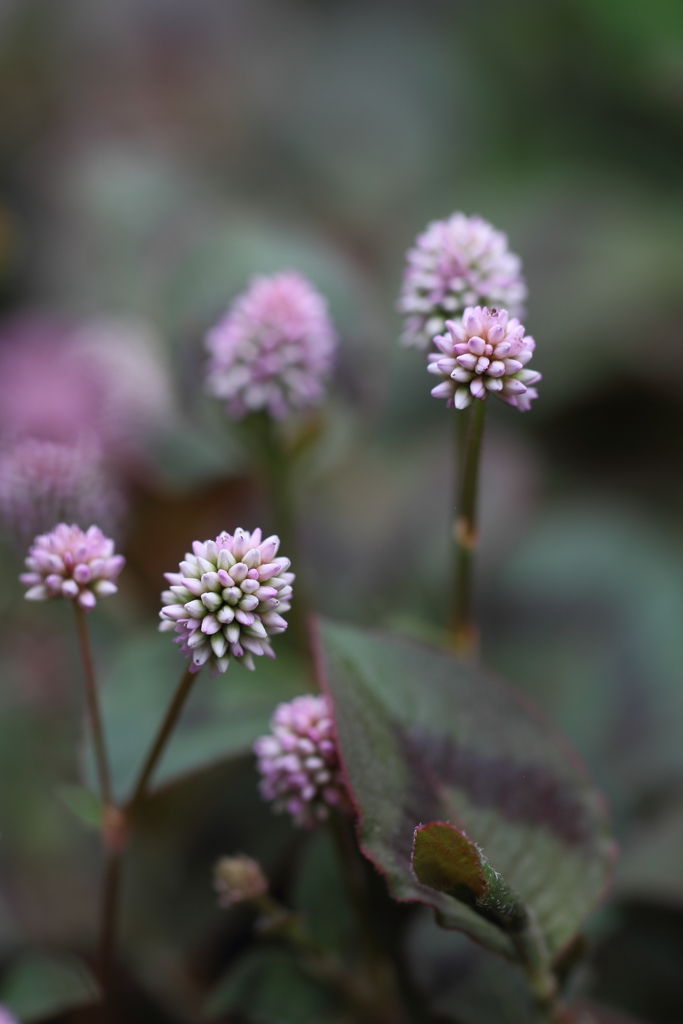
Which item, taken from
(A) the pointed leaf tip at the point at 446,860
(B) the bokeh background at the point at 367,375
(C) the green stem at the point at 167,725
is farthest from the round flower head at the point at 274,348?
(A) the pointed leaf tip at the point at 446,860

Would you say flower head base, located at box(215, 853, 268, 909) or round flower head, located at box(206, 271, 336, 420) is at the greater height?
round flower head, located at box(206, 271, 336, 420)

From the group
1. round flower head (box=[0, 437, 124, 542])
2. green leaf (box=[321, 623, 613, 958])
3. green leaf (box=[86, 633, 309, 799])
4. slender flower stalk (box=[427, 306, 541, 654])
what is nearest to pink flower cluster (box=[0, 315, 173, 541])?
round flower head (box=[0, 437, 124, 542])

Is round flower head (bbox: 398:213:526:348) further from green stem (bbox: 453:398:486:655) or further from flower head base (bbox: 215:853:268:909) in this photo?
flower head base (bbox: 215:853:268:909)

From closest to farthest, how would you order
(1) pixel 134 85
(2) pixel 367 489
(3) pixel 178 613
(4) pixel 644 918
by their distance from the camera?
(3) pixel 178 613 → (4) pixel 644 918 → (2) pixel 367 489 → (1) pixel 134 85

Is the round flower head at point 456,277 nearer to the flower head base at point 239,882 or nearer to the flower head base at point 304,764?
the flower head base at point 304,764

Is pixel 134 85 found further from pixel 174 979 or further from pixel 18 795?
pixel 174 979

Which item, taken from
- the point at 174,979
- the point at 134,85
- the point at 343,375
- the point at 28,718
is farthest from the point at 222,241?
the point at 134,85
